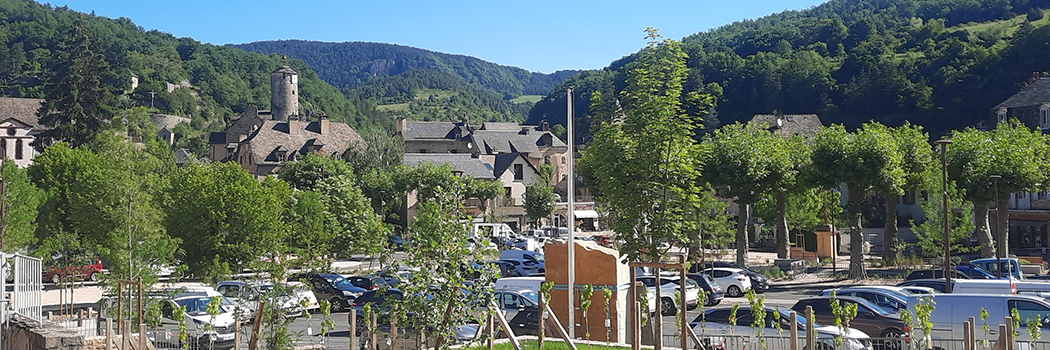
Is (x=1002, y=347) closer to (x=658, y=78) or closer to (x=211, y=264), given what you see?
(x=658, y=78)

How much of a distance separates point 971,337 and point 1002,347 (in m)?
0.49

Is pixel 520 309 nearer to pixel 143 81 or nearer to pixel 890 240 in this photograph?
pixel 890 240

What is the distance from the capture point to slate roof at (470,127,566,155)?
12138 centimetres

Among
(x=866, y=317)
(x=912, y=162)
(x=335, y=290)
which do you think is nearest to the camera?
(x=866, y=317)

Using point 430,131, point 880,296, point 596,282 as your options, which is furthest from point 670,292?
point 430,131

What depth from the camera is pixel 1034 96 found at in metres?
66.4

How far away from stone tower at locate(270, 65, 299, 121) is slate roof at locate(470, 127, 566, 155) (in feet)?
173

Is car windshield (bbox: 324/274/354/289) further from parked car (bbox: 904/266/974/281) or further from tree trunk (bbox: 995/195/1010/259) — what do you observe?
tree trunk (bbox: 995/195/1010/259)

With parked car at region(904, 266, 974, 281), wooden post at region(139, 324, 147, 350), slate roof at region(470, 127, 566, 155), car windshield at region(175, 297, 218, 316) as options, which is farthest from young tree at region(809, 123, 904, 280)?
slate roof at region(470, 127, 566, 155)

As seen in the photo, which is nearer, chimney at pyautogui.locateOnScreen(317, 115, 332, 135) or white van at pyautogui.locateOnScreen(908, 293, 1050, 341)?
white van at pyautogui.locateOnScreen(908, 293, 1050, 341)

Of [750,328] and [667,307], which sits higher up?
[750,328]

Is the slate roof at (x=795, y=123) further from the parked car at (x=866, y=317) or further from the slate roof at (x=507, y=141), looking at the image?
the parked car at (x=866, y=317)

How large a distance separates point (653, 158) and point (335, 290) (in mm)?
19719

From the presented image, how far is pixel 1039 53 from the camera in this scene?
109 meters
